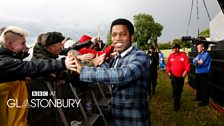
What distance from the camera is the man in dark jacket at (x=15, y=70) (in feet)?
8.08

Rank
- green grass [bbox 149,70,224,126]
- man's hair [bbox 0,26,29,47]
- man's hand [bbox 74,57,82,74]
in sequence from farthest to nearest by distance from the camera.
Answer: green grass [bbox 149,70,224,126] → man's hair [bbox 0,26,29,47] → man's hand [bbox 74,57,82,74]

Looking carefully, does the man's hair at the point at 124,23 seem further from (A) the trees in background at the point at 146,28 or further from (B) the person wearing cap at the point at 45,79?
(A) the trees in background at the point at 146,28

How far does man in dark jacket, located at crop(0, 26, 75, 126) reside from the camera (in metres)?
2.46

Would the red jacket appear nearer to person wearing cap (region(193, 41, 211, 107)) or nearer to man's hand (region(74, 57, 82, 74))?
person wearing cap (region(193, 41, 211, 107))

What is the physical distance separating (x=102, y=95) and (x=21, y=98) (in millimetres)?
5301

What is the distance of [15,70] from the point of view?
2.51 meters

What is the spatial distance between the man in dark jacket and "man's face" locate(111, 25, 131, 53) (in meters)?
0.52

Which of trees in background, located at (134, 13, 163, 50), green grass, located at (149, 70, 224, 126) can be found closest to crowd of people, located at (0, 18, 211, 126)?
green grass, located at (149, 70, 224, 126)

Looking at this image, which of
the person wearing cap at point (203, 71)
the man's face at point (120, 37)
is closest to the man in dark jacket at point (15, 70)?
the man's face at point (120, 37)

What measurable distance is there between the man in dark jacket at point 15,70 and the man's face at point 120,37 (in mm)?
520

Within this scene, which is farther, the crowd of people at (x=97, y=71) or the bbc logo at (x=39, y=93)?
the bbc logo at (x=39, y=93)

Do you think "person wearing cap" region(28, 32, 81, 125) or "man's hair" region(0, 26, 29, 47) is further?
"person wearing cap" region(28, 32, 81, 125)

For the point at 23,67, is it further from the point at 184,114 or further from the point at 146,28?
the point at 146,28

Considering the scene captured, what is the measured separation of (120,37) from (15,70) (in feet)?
3.51
